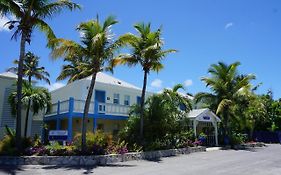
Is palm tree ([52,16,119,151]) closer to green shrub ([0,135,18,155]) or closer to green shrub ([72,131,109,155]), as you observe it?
green shrub ([72,131,109,155])

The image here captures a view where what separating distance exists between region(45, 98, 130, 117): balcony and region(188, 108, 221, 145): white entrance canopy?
561cm

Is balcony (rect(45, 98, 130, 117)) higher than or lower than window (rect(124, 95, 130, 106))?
lower

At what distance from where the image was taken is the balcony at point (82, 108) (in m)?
22.8

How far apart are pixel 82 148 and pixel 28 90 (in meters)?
8.16

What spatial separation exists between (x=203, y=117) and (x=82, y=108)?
10.6 m

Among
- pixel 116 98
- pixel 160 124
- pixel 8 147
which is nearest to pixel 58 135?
pixel 8 147

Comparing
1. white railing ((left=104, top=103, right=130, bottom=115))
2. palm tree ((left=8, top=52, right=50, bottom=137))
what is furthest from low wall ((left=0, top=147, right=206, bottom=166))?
palm tree ((left=8, top=52, right=50, bottom=137))

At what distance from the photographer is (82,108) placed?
23.3 m

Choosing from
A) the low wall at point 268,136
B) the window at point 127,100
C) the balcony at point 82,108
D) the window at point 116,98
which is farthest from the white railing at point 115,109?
the low wall at point 268,136

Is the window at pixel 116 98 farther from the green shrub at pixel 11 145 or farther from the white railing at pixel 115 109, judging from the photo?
the green shrub at pixel 11 145

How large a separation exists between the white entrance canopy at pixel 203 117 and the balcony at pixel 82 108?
561cm

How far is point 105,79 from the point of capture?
30.1 metres

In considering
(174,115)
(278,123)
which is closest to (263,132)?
(278,123)

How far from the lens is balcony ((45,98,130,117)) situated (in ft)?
74.8
